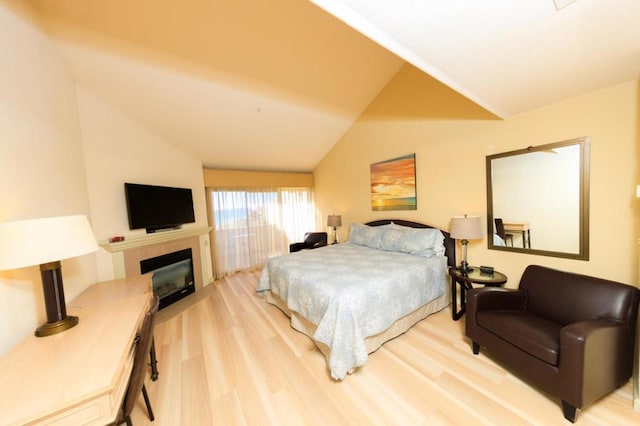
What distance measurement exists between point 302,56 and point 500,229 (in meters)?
3.05

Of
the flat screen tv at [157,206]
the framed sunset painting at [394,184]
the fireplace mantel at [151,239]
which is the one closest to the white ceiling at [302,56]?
the flat screen tv at [157,206]

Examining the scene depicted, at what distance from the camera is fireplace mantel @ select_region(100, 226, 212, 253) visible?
2678 millimetres

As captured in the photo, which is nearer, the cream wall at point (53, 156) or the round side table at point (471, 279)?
the cream wall at point (53, 156)

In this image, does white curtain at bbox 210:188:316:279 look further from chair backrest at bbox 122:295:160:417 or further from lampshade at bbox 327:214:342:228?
chair backrest at bbox 122:295:160:417

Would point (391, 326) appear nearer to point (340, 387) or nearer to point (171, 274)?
point (340, 387)

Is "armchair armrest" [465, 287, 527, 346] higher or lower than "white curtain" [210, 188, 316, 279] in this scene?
lower

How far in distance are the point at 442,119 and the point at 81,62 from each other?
4098mm

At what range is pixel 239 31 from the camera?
7.27 feet

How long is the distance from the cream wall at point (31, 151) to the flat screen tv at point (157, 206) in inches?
22.8

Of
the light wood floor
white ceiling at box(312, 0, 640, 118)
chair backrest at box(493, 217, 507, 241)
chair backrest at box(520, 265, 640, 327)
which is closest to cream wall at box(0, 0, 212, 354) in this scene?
the light wood floor

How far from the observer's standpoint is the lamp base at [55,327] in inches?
49.2

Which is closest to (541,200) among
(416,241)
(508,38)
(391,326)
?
(416,241)

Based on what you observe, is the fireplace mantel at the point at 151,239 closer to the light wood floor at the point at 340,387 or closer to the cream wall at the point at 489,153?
the light wood floor at the point at 340,387

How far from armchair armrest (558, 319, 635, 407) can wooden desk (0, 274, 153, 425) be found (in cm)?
237
